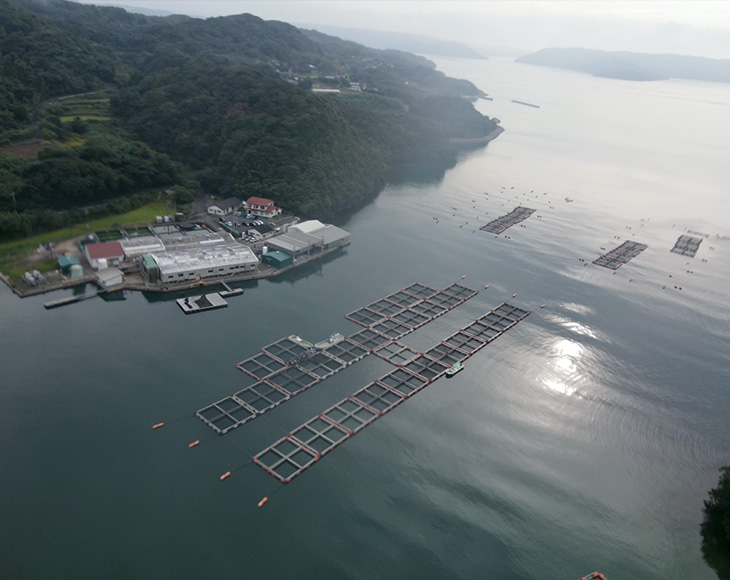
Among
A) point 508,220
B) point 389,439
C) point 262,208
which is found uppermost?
point 262,208

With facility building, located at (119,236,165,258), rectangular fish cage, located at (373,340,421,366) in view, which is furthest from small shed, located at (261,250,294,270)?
rectangular fish cage, located at (373,340,421,366)

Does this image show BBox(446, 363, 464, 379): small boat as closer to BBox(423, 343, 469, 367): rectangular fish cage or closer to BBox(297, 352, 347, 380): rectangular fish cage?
BBox(423, 343, 469, 367): rectangular fish cage

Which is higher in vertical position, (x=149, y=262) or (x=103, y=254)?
(x=103, y=254)

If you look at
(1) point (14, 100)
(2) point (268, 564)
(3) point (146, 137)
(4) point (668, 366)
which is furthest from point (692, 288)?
(1) point (14, 100)

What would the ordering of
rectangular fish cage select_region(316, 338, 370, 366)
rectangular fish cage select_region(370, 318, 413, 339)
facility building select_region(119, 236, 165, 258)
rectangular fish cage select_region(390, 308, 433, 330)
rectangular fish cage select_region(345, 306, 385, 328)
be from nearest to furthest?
rectangular fish cage select_region(316, 338, 370, 366) → rectangular fish cage select_region(370, 318, 413, 339) → rectangular fish cage select_region(345, 306, 385, 328) → rectangular fish cage select_region(390, 308, 433, 330) → facility building select_region(119, 236, 165, 258)

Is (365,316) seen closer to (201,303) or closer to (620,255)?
(201,303)

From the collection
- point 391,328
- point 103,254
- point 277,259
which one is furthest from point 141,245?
point 391,328
